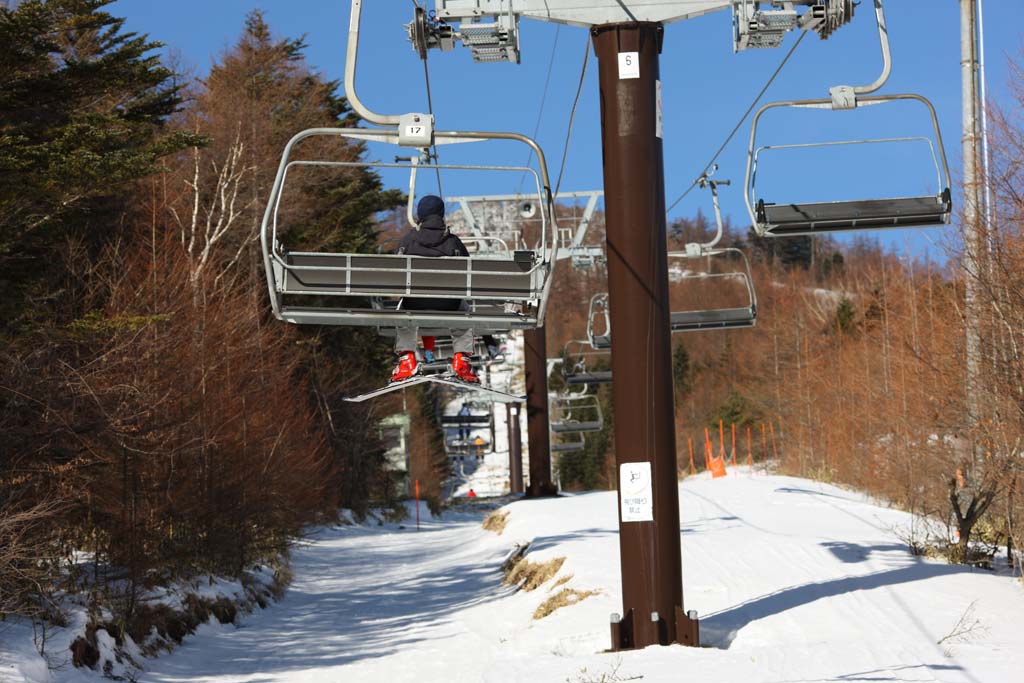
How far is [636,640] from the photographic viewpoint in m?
10.7

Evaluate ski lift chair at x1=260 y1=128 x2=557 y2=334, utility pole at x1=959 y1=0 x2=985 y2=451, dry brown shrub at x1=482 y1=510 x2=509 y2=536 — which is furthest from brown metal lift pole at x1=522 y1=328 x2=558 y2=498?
ski lift chair at x1=260 y1=128 x2=557 y2=334

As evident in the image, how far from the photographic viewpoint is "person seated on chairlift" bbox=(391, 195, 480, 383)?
9531 mm

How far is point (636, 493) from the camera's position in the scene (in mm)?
10844

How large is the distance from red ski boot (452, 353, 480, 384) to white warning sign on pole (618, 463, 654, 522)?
167cm

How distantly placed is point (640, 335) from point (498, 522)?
56.7ft

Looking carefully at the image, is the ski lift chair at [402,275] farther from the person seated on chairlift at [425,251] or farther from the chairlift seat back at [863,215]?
the chairlift seat back at [863,215]

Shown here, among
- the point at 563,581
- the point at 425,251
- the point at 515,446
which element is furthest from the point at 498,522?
the point at 425,251

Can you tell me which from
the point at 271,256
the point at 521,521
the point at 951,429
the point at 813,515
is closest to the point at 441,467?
the point at 521,521

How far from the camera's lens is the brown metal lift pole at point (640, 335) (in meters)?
10.8

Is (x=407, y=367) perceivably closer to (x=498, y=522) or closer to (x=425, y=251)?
(x=425, y=251)

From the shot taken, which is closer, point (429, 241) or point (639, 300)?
point (429, 241)

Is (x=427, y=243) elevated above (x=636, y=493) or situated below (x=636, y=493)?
above

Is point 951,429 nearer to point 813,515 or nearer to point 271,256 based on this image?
point 813,515

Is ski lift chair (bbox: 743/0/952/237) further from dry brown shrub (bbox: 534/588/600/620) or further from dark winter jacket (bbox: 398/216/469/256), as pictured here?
dry brown shrub (bbox: 534/588/600/620)
